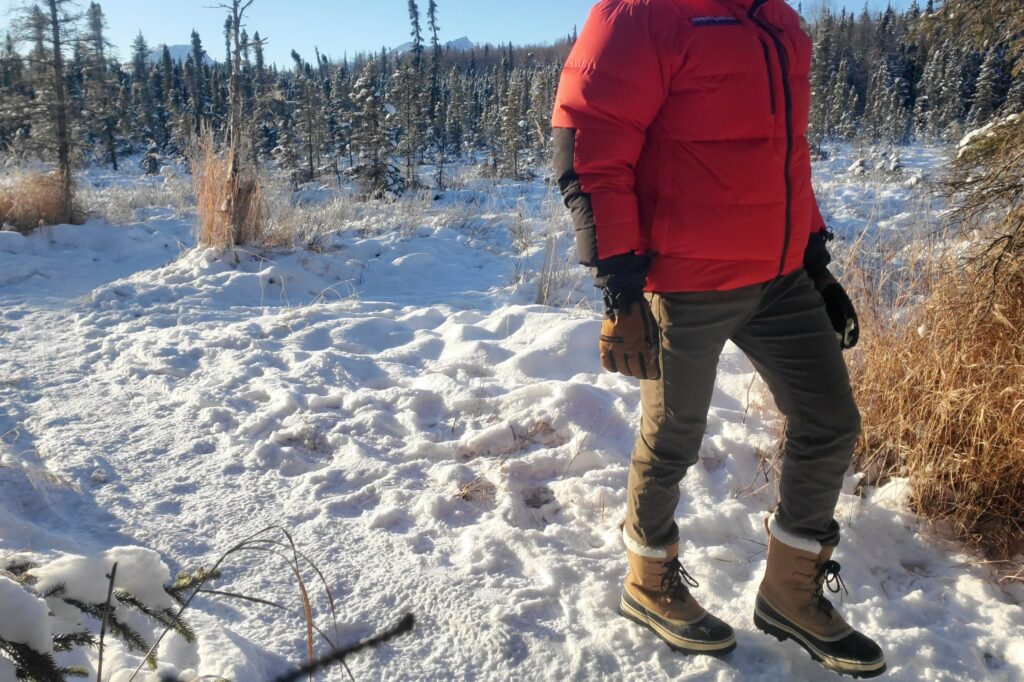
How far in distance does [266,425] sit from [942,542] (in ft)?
9.20

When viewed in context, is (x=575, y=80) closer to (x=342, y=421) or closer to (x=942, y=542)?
(x=942, y=542)

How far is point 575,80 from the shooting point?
5.21 feet

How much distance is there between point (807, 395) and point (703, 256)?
0.48m

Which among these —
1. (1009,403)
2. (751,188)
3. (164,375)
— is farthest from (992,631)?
(164,375)

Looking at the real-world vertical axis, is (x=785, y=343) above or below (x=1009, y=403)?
above

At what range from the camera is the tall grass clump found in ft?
7.14

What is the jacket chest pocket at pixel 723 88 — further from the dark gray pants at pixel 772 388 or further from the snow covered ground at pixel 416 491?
the snow covered ground at pixel 416 491

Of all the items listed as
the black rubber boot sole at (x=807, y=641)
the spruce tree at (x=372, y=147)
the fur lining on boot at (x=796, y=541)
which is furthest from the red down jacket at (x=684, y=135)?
the spruce tree at (x=372, y=147)

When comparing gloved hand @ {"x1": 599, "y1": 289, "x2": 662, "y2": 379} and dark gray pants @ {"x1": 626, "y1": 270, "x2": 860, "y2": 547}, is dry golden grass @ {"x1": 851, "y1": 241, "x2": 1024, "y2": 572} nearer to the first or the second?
dark gray pants @ {"x1": 626, "y1": 270, "x2": 860, "y2": 547}

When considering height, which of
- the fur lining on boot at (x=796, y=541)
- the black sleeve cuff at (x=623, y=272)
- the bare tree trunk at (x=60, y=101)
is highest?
the bare tree trunk at (x=60, y=101)

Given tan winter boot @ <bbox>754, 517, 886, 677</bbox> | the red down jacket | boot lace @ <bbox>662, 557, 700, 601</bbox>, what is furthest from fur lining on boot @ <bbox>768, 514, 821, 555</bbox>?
the red down jacket

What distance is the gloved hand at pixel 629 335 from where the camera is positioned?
1631 mm

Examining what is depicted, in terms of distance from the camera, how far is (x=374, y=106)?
78.8 ft

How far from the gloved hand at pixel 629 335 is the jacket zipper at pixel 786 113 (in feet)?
1.29
